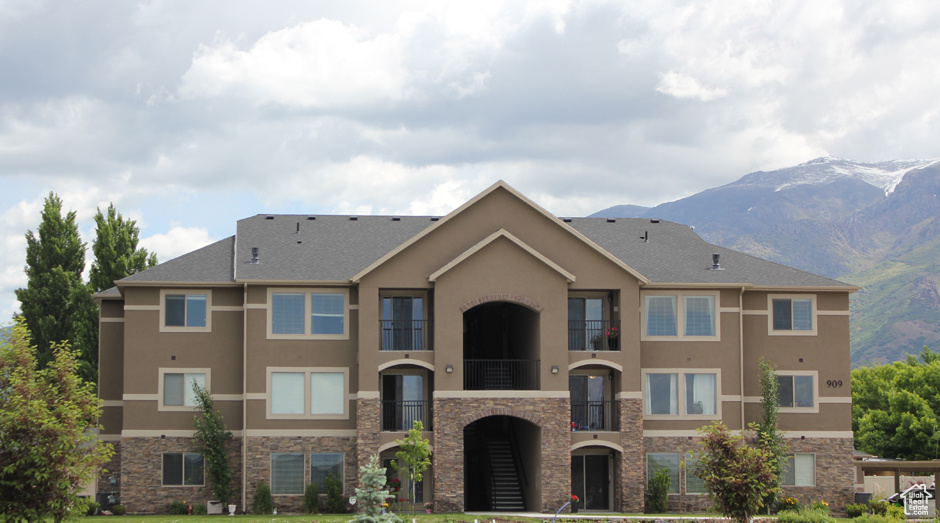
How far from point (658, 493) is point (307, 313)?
14.2 meters

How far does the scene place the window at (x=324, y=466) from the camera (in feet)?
113

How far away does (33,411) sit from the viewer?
2283cm

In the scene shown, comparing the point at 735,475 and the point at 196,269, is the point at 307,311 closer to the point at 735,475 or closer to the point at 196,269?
the point at 196,269

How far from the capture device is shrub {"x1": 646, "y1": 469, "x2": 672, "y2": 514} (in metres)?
34.6

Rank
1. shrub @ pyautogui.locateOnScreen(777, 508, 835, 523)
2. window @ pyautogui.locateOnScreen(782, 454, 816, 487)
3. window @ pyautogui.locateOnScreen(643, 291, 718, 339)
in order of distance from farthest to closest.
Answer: window @ pyautogui.locateOnScreen(782, 454, 816, 487) < window @ pyautogui.locateOnScreen(643, 291, 718, 339) < shrub @ pyautogui.locateOnScreen(777, 508, 835, 523)

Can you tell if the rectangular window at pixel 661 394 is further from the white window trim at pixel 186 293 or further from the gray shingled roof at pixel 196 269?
the white window trim at pixel 186 293

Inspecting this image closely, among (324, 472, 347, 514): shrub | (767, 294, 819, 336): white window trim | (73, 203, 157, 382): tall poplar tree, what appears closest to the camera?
(324, 472, 347, 514): shrub

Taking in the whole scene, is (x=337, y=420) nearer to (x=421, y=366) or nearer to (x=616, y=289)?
(x=421, y=366)

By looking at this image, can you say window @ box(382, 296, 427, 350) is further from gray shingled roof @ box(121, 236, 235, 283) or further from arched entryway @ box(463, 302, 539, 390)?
gray shingled roof @ box(121, 236, 235, 283)

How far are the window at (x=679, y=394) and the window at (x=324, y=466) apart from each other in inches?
453

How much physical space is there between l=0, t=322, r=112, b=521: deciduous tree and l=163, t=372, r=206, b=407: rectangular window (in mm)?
10653

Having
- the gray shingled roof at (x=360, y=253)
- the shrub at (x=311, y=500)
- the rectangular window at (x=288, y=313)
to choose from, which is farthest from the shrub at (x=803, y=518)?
the rectangular window at (x=288, y=313)

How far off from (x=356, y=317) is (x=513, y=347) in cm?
684

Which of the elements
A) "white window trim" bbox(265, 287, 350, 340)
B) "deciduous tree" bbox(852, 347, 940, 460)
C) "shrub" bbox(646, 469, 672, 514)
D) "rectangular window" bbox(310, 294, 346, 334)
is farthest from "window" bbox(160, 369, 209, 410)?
"deciduous tree" bbox(852, 347, 940, 460)
